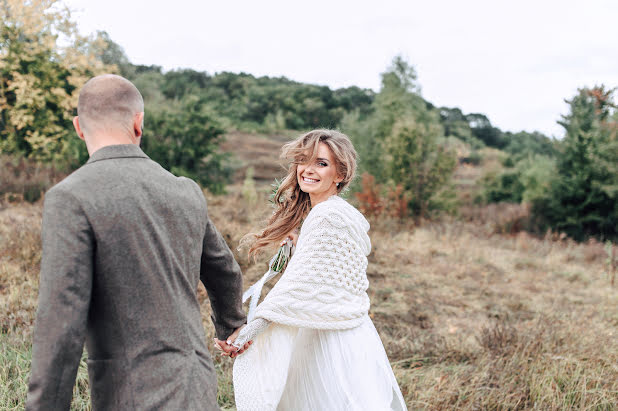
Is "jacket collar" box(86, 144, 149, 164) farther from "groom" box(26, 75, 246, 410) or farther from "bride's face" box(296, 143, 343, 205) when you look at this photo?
"bride's face" box(296, 143, 343, 205)

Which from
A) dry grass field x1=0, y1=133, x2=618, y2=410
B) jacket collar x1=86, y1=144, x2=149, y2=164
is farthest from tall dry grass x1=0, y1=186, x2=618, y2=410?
jacket collar x1=86, y1=144, x2=149, y2=164

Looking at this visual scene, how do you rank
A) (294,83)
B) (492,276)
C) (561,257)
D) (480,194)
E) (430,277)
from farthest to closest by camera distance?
(294,83) → (480,194) → (561,257) → (492,276) → (430,277)

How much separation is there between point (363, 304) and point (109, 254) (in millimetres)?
1418

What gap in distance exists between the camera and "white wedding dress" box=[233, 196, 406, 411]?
7.67 ft

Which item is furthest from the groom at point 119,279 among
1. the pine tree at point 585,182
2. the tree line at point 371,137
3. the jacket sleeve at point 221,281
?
the pine tree at point 585,182

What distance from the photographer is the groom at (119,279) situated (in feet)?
4.79

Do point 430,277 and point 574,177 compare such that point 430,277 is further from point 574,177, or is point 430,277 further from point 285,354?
point 574,177

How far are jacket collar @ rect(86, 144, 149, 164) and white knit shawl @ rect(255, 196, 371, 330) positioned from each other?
996mm

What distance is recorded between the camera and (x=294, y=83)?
49406 mm

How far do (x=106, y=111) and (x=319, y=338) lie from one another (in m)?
1.47

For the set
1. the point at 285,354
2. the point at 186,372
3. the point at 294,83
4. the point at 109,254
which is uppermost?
the point at 294,83

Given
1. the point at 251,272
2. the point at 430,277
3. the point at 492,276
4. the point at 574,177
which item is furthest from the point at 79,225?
the point at 574,177

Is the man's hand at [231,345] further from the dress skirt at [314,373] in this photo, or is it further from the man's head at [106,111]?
the man's head at [106,111]

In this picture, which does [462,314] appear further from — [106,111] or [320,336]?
[106,111]
